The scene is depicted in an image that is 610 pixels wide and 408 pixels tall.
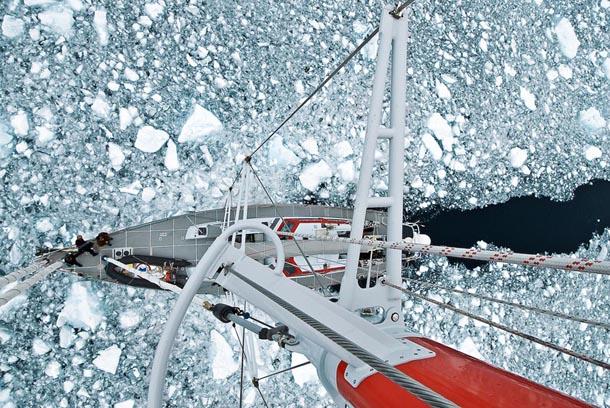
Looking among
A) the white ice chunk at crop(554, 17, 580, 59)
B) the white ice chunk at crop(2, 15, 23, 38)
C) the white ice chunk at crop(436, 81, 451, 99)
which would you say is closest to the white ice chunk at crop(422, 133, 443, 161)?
the white ice chunk at crop(436, 81, 451, 99)

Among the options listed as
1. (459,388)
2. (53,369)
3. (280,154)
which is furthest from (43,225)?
(459,388)

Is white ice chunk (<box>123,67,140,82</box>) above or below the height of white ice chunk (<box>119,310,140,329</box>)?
above

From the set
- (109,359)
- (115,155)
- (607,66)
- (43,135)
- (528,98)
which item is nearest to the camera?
(109,359)

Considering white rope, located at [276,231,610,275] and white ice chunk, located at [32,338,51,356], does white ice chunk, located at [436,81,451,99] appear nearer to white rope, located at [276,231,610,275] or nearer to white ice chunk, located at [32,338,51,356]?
white rope, located at [276,231,610,275]

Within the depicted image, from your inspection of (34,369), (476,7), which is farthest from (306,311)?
(476,7)

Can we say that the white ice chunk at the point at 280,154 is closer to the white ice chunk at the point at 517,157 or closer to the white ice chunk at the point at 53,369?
the white ice chunk at the point at 53,369

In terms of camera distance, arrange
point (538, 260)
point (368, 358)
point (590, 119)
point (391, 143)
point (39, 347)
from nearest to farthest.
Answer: point (368, 358)
point (538, 260)
point (391, 143)
point (39, 347)
point (590, 119)

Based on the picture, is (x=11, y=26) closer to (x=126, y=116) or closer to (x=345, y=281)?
(x=126, y=116)
